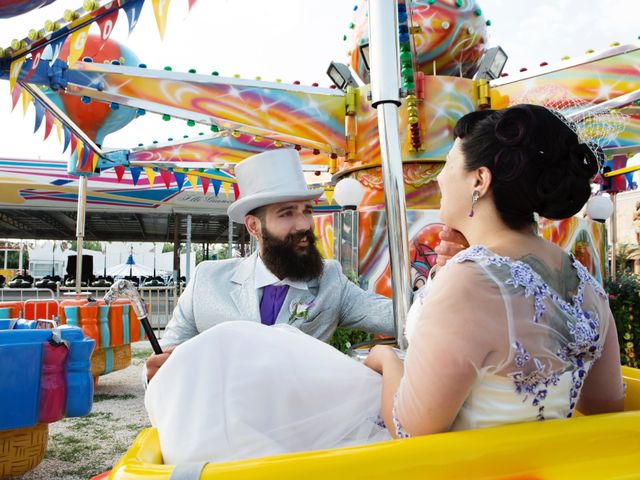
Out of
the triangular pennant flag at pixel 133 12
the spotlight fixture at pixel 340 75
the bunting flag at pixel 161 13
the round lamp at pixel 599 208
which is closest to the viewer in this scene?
the bunting flag at pixel 161 13

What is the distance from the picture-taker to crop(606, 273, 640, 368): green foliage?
524cm

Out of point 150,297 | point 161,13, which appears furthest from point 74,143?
point 161,13

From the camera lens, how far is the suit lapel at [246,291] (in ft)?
7.18

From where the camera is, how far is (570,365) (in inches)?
44.1

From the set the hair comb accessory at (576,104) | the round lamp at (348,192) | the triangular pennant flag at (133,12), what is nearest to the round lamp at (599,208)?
the hair comb accessory at (576,104)

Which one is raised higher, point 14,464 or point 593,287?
point 593,287

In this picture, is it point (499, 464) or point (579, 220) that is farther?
point (579, 220)

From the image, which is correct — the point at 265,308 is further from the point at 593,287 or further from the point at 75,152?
the point at 75,152

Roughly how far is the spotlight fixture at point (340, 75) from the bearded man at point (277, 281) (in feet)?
11.9

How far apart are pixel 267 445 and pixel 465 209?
0.69 metres

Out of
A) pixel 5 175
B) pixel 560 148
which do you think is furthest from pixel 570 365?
pixel 5 175

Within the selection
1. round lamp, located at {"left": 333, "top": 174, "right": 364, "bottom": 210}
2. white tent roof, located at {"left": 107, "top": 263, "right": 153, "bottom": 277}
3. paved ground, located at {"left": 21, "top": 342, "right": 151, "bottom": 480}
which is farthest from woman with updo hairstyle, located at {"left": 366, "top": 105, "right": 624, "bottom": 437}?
white tent roof, located at {"left": 107, "top": 263, "right": 153, "bottom": 277}

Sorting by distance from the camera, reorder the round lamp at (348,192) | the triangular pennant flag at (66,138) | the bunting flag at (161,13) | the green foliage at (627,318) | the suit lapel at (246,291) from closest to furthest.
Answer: the suit lapel at (246,291)
the bunting flag at (161,13)
the round lamp at (348,192)
the green foliage at (627,318)
the triangular pennant flag at (66,138)

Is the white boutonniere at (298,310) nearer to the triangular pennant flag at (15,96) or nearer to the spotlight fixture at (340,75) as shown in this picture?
the triangular pennant flag at (15,96)
